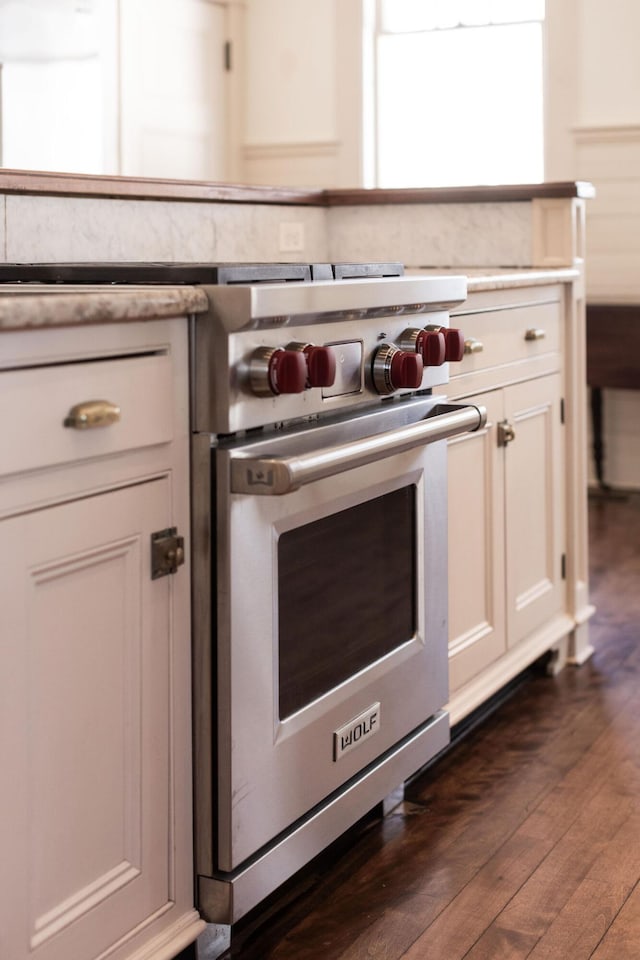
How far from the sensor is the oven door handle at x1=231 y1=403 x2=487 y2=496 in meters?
1.41

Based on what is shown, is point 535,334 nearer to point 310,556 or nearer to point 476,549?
point 476,549

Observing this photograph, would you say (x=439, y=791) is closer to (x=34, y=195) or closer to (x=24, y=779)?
(x=24, y=779)

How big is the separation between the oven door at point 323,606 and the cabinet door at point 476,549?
0.57 ft

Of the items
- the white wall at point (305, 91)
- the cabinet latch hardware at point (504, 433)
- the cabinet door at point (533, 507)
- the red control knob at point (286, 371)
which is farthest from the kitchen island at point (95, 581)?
the white wall at point (305, 91)

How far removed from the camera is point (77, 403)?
124 centimetres

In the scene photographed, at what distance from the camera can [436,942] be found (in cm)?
165

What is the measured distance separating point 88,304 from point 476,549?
1316mm

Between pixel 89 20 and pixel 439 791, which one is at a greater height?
pixel 89 20

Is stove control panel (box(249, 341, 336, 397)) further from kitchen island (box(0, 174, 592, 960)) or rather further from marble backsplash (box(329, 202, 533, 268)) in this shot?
marble backsplash (box(329, 202, 533, 268))

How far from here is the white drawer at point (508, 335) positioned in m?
2.24

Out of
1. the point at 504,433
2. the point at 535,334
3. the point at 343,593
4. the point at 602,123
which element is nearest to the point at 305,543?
the point at 343,593

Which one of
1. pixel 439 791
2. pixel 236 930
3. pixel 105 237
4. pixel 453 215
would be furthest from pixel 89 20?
pixel 236 930

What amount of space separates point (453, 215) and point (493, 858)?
1523 mm

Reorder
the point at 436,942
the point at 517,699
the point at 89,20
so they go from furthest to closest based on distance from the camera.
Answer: the point at 89,20 < the point at 517,699 < the point at 436,942
